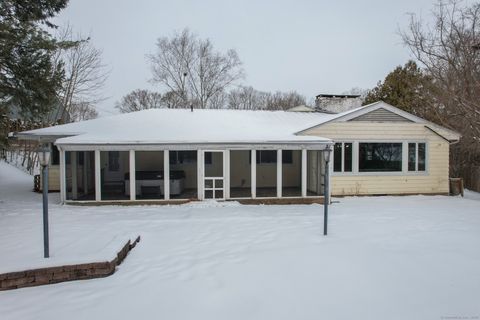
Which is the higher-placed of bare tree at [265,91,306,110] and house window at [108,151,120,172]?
bare tree at [265,91,306,110]

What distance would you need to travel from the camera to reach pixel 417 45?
53.9 ft

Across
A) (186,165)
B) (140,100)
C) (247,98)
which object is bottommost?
(186,165)

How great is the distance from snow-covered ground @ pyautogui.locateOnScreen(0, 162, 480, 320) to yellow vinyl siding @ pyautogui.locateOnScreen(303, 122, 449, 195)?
12.3ft

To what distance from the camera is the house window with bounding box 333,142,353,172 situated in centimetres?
1371

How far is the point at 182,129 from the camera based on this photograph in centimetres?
1330

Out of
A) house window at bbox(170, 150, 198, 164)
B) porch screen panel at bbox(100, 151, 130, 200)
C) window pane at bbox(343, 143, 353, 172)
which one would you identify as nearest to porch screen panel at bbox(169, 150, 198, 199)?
house window at bbox(170, 150, 198, 164)

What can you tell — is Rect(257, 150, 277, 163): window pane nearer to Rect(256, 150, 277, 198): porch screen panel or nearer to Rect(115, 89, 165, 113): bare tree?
Rect(256, 150, 277, 198): porch screen panel

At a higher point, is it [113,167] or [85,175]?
[113,167]

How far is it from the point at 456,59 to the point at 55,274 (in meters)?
16.7

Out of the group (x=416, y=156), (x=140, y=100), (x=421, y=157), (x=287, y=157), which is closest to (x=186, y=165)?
(x=287, y=157)

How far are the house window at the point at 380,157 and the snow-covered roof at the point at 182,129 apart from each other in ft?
6.44

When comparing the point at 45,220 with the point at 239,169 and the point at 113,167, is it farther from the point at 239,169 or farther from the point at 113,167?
the point at 113,167

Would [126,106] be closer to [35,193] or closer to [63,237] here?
[35,193]

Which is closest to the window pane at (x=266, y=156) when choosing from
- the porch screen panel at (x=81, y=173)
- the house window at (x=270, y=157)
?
the house window at (x=270, y=157)
